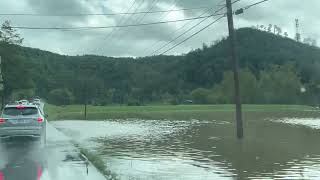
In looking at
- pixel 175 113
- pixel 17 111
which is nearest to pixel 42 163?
pixel 17 111

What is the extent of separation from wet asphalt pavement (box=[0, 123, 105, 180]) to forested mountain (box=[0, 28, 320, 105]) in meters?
60.4

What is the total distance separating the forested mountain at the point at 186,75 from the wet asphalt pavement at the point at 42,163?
2378 inches

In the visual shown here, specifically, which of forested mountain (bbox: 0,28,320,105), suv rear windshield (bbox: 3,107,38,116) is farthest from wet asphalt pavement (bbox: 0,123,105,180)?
forested mountain (bbox: 0,28,320,105)

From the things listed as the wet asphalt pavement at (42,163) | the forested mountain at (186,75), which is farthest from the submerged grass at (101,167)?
the forested mountain at (186,75)

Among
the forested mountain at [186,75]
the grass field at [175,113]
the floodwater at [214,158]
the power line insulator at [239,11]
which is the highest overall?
the forested mountain at [186,75]

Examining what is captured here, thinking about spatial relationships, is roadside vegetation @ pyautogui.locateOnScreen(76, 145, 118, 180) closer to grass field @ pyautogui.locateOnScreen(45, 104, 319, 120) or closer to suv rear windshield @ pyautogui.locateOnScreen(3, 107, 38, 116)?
suv rear windshield @ pyautogui.locateOnScreen(3, 107, 38, 116)

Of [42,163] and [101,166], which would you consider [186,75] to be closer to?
[42,163]

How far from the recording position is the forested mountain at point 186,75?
10039 cm

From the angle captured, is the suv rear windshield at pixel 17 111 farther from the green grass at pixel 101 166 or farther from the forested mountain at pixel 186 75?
the forested mountain at pixel 186 75

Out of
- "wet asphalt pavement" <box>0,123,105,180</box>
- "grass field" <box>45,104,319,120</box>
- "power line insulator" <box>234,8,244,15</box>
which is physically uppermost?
"power line insulator" <box>234,8,244,15</box>

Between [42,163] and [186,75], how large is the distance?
12986cm

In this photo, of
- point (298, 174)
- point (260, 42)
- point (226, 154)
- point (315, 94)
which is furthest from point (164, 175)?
point (260, 42)

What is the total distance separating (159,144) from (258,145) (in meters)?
4.30

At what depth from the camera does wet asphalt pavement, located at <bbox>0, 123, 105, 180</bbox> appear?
1307cm
